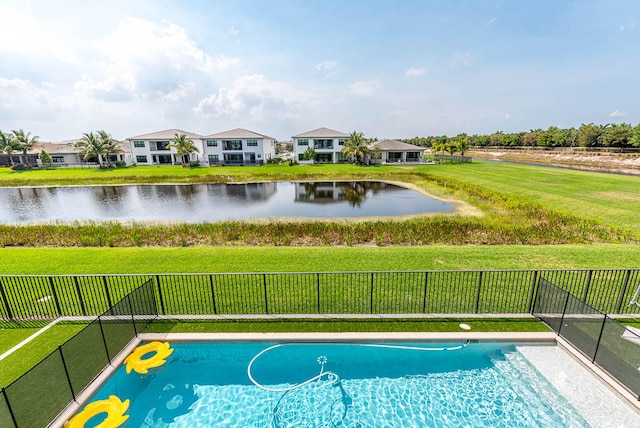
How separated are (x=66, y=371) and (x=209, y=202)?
2667 cm

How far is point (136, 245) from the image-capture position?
17.0 m

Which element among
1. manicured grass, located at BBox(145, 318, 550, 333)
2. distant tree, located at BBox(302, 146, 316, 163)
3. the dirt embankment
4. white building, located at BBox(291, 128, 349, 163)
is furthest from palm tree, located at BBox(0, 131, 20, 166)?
the dirt embankment

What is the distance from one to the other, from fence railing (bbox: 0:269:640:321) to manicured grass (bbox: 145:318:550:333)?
50 cm

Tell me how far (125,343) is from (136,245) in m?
10.6

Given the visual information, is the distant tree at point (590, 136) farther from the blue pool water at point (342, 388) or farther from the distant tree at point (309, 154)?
the blue pool water at point (342, 388)

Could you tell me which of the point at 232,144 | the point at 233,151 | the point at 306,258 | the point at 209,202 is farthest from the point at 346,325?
the point at 232,144

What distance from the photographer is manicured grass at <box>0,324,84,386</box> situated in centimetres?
697

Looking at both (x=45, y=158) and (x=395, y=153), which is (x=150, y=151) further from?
(x=395, y=153)

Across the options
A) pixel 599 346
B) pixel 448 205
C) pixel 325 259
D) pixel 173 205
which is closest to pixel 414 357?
pixel 599 346

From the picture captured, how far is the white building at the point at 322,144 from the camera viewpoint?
66062 mm

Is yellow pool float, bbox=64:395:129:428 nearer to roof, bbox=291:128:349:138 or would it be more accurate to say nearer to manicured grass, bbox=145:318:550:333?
manicured grass, bbox=145:318:550:333

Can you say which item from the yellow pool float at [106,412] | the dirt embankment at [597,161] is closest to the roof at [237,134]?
the yellow pool float at [106,412]

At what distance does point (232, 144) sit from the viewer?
66438 mm

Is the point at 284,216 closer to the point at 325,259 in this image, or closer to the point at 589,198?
the point at 325,259
